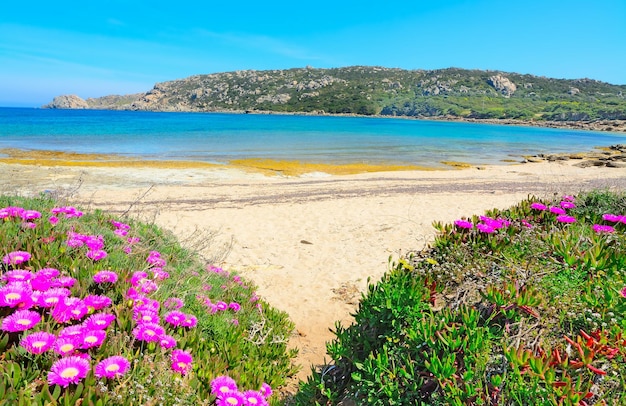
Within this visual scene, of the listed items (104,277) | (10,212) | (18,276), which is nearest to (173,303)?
(104,277)

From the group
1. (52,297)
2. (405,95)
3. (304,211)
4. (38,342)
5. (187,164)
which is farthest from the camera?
(405,95)

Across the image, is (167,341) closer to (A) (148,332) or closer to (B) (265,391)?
(A) (148,332)

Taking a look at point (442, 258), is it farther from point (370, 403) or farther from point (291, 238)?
point (291, 238)

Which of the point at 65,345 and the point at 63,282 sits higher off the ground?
Answer: the point at 63,282

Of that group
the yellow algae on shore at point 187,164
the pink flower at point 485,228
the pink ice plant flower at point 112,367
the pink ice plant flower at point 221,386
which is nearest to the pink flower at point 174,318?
the pink ice plant flower at point 221,386

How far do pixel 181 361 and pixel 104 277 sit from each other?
2.82 feet

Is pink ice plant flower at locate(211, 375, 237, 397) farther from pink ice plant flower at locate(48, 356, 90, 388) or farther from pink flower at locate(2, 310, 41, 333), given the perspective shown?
pink flower at locate(2, 310, 41, 333)

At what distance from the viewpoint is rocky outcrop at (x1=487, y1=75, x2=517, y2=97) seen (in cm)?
16238

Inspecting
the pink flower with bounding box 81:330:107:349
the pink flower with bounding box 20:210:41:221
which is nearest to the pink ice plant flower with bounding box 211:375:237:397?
the pink flower with bounding box 81:330:107:349

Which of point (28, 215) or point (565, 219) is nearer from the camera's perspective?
point (565, 219)

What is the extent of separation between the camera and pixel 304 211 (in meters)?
12.2

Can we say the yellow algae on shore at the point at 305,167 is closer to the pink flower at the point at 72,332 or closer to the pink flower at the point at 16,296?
the pink flower at the point at 16,296

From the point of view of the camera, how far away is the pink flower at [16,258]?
2.79m

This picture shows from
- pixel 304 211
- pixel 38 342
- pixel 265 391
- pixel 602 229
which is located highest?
pixel 602 229
